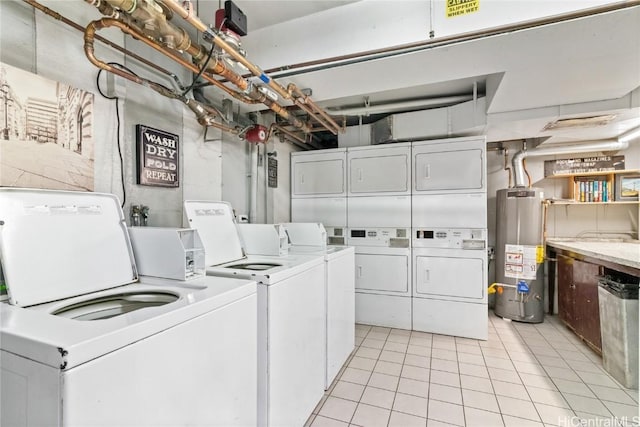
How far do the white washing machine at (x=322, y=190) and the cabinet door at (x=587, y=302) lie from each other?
2.55 meters

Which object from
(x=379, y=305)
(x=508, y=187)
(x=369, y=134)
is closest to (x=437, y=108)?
(x=369, y=134)

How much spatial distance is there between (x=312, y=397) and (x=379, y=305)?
5.94ft

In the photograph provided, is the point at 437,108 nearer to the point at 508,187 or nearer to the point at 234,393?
the point at 508,187

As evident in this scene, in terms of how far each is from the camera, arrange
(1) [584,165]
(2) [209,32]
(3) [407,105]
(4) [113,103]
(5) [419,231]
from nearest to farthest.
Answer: (2) [209,32] < (4) [113,103] < (3) [407,105] < (5) [419,231] < (1) [584,165]

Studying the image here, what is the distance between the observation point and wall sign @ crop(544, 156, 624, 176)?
3768 millimetres

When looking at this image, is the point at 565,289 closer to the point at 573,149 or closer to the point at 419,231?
the point at 573,149

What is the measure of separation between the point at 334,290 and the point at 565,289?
10.1ft

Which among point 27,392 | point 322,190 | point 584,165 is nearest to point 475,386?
point 322,190

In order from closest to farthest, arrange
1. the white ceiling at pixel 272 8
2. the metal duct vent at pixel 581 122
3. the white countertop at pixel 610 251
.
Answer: the white ceiling at pixel 272 8
the white countertop at pixel 610 251
the metal duct vent at pixel 581 122

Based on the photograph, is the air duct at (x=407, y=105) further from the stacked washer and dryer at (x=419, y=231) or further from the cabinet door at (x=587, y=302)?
the cabinet door at (x=587, y=302)

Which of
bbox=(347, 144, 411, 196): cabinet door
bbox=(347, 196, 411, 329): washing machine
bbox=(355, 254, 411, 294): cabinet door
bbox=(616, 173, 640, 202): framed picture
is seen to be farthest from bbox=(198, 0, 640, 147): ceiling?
bbox=(355, 254, 411, 294): cabinet door

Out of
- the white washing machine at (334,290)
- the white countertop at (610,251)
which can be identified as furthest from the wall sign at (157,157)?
the white countertop at (610,251)

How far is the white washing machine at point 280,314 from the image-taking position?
→ 149 cm

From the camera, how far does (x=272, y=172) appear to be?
3.52 metres
